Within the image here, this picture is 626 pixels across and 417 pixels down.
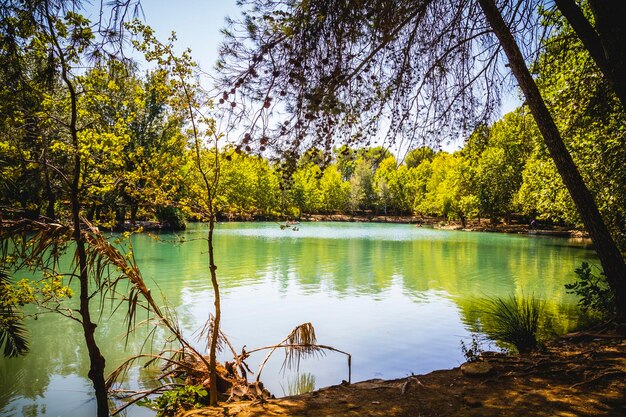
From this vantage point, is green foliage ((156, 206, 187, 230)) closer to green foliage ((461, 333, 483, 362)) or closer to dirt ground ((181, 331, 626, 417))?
green foliage ((461, 333, 483, 362))

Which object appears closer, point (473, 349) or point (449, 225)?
point (473, 349)

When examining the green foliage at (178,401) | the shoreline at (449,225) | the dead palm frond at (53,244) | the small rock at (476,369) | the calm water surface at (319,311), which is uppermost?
the dead palm frond at (53,244)

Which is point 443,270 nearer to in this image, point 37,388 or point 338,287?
point 338,287

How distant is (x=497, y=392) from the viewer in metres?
3.76

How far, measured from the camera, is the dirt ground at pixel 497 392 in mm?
3318

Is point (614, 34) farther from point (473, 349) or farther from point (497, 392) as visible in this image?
point (473, 349)

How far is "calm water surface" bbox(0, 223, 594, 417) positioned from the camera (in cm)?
642

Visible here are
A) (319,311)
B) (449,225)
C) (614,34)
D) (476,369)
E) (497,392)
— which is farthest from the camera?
(449,225)

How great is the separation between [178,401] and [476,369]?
11.1 feet

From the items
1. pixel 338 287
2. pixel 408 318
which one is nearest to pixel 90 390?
pixel 408 318

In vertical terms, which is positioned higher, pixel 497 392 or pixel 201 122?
pixel 201 122

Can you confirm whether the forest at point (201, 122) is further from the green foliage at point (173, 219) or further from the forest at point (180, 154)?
the green foliage at point (173, 219)

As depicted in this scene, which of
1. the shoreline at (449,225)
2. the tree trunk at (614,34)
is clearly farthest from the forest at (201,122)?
the shoreline at (449,225)

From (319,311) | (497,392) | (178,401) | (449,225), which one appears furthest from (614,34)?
(449,225)
